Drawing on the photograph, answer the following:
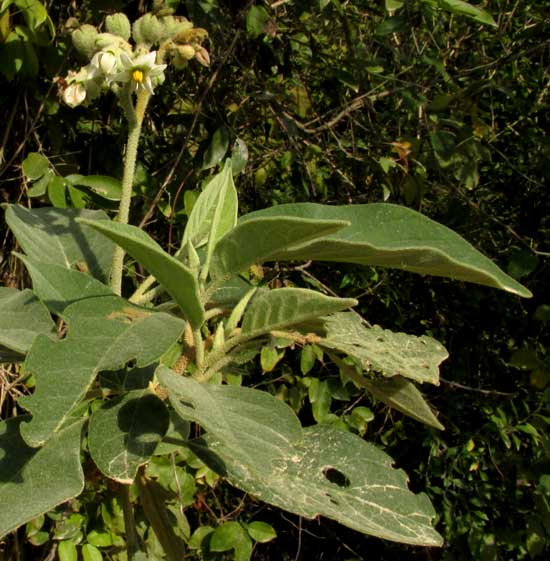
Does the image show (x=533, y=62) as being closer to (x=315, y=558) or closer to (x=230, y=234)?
(x=315, y=558)

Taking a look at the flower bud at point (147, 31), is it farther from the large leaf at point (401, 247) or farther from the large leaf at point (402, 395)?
the large leaf at point (402, 395)

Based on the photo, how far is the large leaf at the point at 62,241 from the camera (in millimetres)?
813

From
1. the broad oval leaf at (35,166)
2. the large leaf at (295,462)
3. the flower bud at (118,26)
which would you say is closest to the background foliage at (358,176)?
the broad oval leaf at (35,166)

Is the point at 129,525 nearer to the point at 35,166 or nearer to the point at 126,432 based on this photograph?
the point at 126,432

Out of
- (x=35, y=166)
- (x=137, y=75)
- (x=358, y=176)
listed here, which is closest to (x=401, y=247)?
(x=137, y=75)

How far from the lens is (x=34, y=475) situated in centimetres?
63

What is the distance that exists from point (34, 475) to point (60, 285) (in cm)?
17

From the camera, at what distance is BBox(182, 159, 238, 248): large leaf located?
772 millimetres

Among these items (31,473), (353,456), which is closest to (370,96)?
(353,456)

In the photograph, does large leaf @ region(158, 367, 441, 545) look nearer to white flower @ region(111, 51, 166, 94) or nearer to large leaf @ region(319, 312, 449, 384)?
large leaf @ region(319, 312, 449, 384)

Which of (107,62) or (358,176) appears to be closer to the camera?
(107,62)

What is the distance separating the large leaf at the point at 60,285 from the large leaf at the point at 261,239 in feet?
0.36

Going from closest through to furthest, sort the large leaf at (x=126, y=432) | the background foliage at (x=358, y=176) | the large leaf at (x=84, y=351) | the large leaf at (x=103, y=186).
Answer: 1. the large leaf at (x=84, y=351)
2. the large leaf at (x=126, y=432)
3. the large leaf at (x=103, y=186)
4. the background foliage at (x=358, y=176)

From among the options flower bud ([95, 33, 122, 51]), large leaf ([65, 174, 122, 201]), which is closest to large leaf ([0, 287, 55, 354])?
flower bud ([95, 33, 122, 51])
